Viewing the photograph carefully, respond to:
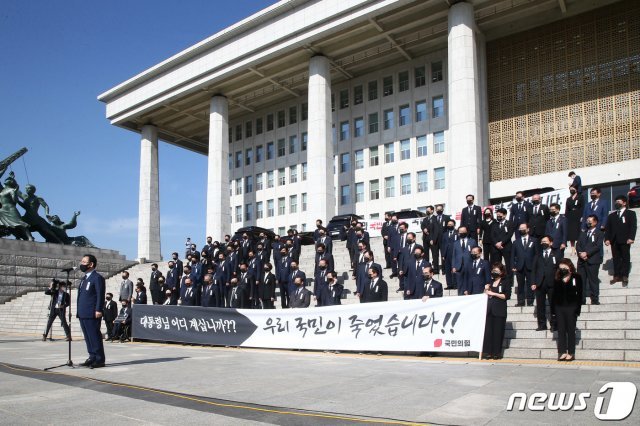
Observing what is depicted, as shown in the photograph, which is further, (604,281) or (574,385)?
(604,281)

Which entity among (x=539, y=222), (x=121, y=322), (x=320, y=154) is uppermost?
(x=320, y=154)

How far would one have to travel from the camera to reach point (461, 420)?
5.33 meters

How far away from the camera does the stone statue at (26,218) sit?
35812 mm

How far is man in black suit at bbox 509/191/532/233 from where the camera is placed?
14.9 metres

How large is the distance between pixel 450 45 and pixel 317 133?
10.2m

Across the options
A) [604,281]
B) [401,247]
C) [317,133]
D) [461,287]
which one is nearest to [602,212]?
[604,281]

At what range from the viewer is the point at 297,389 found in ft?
24.0

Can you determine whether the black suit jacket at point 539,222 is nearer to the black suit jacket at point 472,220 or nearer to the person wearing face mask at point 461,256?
the black suit jacket at point 472,220

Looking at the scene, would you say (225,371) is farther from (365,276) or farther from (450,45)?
(450,45)

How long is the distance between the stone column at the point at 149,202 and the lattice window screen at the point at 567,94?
28.8 metres

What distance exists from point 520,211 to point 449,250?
213cm

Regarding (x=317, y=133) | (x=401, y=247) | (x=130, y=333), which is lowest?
(x=130, y=333)

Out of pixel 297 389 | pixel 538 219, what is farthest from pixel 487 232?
pixel 297 389

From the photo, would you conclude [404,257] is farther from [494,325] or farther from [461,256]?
[494,325]
